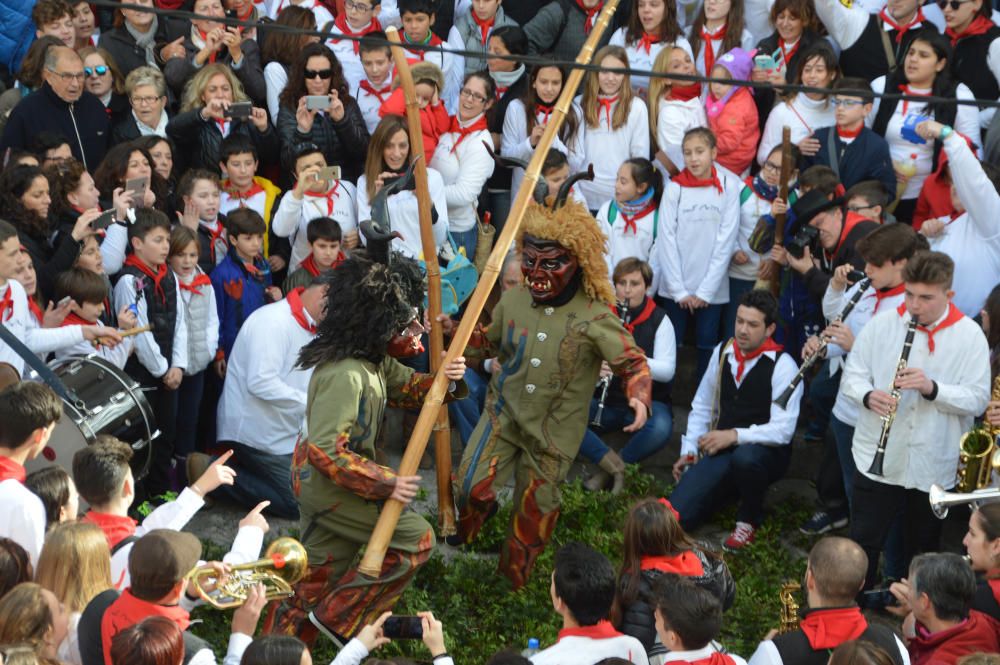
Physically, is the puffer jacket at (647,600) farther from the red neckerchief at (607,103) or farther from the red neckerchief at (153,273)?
the red neckerchief at (607,103)

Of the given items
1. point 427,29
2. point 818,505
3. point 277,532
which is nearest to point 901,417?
point 818,505

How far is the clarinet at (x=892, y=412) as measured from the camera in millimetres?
7121

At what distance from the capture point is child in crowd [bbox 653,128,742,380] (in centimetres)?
915

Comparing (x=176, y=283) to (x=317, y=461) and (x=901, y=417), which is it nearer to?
(x=317, y=461)

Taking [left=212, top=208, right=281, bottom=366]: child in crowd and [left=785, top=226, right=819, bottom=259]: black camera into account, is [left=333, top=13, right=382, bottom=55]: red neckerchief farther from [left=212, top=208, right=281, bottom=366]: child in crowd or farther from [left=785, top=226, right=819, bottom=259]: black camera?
[left=785, top=226, right=819, bottom=259]: black camera

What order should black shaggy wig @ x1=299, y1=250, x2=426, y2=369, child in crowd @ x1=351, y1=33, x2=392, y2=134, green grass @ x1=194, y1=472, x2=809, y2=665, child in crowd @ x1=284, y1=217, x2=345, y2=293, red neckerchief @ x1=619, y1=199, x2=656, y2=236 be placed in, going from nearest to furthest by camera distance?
black shaggy wig @ x1=299, y1=250, x2=426, y2=369 < green grass @ x1=194, y1=472, x2=809, y2=665 < child in crowd @ x1=284, y1=217, x2=345, y2=293 < red neckerchief @ x1=619, y1=199, x2=656, y2=236 < child in crowd @ x1=351, y1=33, x2=392, y2=134

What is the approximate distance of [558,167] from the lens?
932 centimetres

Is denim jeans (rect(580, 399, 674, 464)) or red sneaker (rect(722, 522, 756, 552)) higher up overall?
denim jeans (rect(580, 399, 674, 464))

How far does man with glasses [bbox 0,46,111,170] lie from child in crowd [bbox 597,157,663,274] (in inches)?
135

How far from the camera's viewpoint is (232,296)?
8.66 meters

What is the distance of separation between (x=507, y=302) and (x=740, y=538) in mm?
2096

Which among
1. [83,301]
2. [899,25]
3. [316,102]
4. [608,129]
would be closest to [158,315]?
[83,301]

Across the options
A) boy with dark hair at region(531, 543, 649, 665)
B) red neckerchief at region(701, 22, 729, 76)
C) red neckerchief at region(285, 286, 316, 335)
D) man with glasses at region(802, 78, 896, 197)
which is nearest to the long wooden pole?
red neckerchief at region(285, 286, 316, 335)

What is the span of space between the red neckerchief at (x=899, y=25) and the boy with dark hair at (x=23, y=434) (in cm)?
639
